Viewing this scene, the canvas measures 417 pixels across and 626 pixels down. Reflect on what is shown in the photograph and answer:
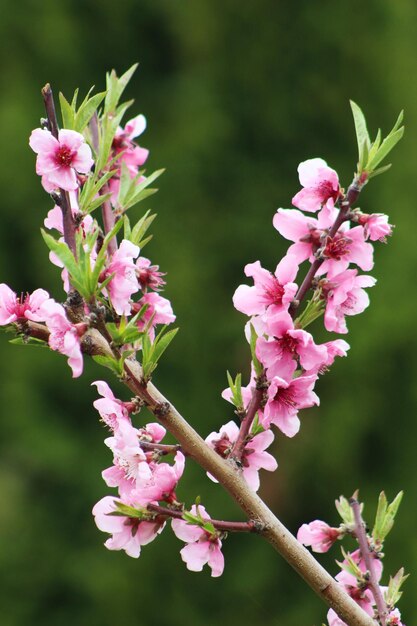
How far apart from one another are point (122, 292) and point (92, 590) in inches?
196

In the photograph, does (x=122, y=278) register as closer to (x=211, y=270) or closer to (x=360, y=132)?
(x=360, y=132)

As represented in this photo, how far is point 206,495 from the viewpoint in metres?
5.92

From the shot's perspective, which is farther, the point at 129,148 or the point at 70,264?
the point at 129,148

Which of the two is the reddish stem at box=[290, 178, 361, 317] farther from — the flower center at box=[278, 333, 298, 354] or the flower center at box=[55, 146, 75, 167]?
the flower center at box=[55, 146, 75, 167]

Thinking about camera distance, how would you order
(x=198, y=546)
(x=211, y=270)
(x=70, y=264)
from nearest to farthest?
1. (x=70, y=264)
2. (x=198, y=546)
3. (x=211, y=270)

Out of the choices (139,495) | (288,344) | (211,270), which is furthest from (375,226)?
(211,270)

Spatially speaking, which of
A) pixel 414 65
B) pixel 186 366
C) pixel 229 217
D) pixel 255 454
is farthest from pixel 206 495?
pixel 255 454

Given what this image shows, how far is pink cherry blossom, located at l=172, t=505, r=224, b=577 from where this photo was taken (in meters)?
1.04

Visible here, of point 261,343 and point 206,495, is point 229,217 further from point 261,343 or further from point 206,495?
point 261,343

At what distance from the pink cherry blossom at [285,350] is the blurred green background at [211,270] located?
449 centimetres

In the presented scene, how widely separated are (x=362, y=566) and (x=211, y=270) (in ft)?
17.0

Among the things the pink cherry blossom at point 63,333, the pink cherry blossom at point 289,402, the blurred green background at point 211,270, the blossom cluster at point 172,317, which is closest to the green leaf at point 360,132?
the blossom cluster at point 172,317

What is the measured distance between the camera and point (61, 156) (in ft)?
3.33

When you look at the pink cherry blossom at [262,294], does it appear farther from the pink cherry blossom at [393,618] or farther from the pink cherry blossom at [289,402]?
the pink cherry blossom at [393,618]
